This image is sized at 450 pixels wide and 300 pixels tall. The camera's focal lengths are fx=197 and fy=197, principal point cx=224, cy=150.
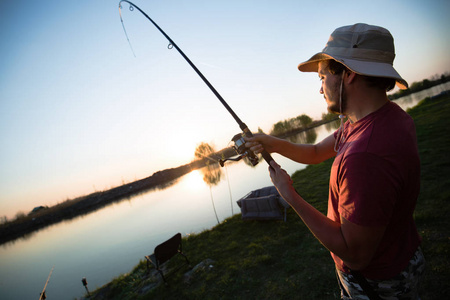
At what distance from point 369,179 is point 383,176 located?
7cm

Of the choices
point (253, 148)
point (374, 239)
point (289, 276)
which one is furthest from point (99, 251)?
point (374, 239)

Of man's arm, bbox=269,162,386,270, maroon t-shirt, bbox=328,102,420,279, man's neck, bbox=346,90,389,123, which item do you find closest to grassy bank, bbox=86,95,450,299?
maroon t-shirt, bbox=328,102,420,279

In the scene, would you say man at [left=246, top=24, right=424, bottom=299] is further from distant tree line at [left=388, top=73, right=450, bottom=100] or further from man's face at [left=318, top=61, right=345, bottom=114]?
distant tree line at [left=388, top=73, right=450, bottom=100]

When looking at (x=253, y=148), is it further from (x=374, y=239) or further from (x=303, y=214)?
(x=374, y=239)

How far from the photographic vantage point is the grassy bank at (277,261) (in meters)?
3.80

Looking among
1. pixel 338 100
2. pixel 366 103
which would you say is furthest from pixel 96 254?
pixel 366 103

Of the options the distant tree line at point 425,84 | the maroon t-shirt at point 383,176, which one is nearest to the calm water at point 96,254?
the maroon t-shirt at point 383,176

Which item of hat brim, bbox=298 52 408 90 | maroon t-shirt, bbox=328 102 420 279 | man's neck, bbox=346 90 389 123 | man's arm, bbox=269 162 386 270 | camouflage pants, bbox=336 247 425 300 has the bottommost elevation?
camouflage pants, bbox=336 247 425 300

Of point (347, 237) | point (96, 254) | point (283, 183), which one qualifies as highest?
point (283, 183)

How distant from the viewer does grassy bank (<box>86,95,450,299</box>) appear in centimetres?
380

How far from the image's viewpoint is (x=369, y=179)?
0.99m

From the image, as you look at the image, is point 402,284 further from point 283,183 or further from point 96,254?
point 96,254

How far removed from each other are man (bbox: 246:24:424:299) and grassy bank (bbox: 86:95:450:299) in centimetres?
279

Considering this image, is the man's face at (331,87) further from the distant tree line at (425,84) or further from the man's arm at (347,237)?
the distant tree line at (425,84)
